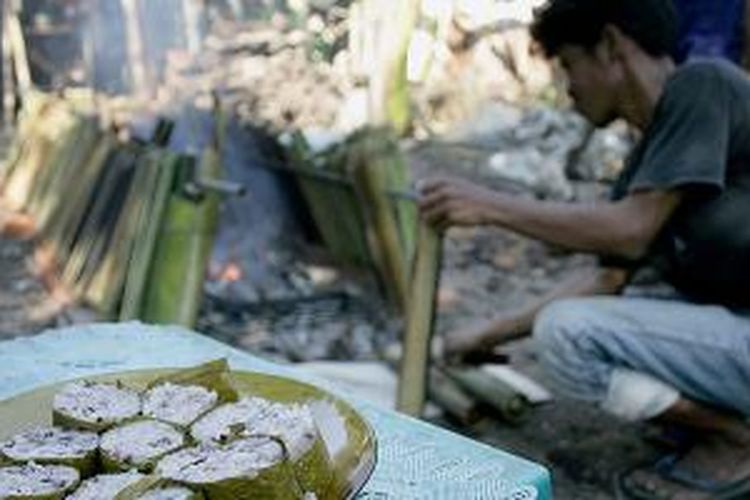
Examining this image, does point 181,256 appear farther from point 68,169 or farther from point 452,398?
point 68,169

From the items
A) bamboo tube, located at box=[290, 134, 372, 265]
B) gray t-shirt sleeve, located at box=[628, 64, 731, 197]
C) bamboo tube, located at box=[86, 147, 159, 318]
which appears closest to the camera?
gray t-shirt sleeve, located at box=[628, 64, 731, 197]

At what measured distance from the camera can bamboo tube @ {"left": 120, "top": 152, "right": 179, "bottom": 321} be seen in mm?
4762

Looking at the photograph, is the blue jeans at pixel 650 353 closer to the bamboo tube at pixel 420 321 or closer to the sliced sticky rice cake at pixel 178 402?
the bamboo tube at pixel 420 321

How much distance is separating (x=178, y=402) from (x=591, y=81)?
2.18 m

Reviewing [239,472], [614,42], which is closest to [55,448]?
[239,472]

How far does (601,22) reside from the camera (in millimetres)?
3383

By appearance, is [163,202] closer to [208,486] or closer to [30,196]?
[30,196]

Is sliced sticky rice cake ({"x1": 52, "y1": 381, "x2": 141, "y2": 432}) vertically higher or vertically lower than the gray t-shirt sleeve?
lower

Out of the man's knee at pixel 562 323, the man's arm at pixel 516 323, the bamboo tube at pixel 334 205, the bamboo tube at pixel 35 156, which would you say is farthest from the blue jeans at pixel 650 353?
the bamboo tube at pixel 35 156

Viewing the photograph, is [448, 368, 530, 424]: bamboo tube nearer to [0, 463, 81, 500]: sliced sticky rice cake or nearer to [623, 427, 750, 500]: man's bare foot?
[623, 427, 750, 500]: man's bare foot

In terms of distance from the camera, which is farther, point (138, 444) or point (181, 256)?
point (181, 256)

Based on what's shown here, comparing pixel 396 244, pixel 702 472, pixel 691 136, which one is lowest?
pixel 702 472

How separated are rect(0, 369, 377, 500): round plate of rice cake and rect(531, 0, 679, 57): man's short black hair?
75.6 inches

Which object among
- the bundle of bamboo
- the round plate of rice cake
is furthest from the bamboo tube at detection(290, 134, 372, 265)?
the round plate of rice cake
